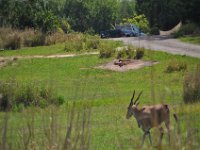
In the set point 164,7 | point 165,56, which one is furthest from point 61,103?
point 164,7

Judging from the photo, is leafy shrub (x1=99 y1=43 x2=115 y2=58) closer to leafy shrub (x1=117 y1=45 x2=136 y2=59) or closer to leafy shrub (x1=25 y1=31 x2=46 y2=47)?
leafy shrub (x1=117 y1=45 x2=136 y2=59)

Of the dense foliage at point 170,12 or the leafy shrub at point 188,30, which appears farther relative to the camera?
the dense foliage at point 170,12

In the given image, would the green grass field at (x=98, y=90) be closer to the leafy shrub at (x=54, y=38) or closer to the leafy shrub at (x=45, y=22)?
the leafy shrub at (x=54, y=38)

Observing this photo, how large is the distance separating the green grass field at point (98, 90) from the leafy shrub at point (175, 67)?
0.30 m

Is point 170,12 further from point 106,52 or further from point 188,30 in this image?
point 106,52

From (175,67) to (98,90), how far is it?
6820 millimetres

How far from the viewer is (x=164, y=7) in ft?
228

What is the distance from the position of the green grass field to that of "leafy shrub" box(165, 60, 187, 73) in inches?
11.9

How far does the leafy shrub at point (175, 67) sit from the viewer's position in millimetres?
31141

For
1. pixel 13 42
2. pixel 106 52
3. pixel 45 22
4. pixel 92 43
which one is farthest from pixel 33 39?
pixel 106 52

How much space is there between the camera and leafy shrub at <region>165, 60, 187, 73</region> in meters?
31.1

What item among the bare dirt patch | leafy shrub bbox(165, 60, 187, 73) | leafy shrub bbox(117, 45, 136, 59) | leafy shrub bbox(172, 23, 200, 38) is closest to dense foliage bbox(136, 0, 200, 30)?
leafy shrub bbox(172, 23, 200, 38)

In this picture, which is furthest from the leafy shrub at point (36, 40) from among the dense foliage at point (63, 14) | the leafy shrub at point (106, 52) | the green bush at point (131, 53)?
the green bush at point (131, 53)

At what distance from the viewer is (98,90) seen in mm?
25781
